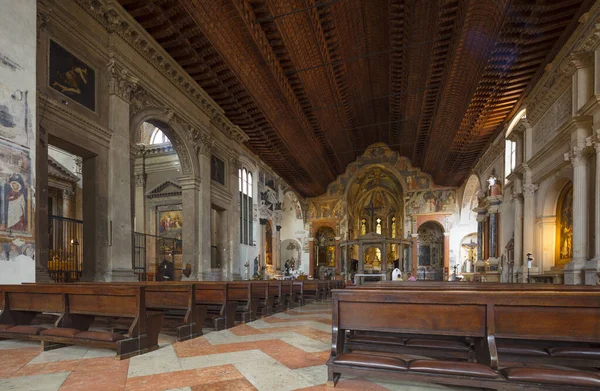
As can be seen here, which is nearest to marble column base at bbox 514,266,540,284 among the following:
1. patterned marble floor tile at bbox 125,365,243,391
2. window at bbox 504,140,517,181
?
window at bbox 504,140,517,181

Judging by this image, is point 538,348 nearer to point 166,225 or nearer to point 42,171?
point 42,171

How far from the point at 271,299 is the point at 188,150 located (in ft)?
20.7

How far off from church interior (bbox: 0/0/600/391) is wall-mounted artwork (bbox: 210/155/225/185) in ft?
0.37

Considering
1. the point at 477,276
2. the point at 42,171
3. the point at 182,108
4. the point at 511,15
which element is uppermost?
the point at 511,15

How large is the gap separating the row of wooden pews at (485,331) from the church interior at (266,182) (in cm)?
2

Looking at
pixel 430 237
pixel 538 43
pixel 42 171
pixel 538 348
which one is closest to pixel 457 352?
pixel 538 348

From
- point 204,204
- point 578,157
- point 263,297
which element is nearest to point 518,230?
point 578,157

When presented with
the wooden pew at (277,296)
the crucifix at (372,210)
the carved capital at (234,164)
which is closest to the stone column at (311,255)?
the crucifix at (372,210)

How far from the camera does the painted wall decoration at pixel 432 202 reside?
2431cm

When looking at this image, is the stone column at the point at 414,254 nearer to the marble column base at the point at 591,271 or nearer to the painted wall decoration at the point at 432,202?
the painted wall decoration at the point at 432,202

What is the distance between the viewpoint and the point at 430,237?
27.0 m

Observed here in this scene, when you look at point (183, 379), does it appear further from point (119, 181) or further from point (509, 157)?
point (509, 157)

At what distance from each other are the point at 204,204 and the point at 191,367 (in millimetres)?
9641

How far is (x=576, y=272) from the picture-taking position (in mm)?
7750
